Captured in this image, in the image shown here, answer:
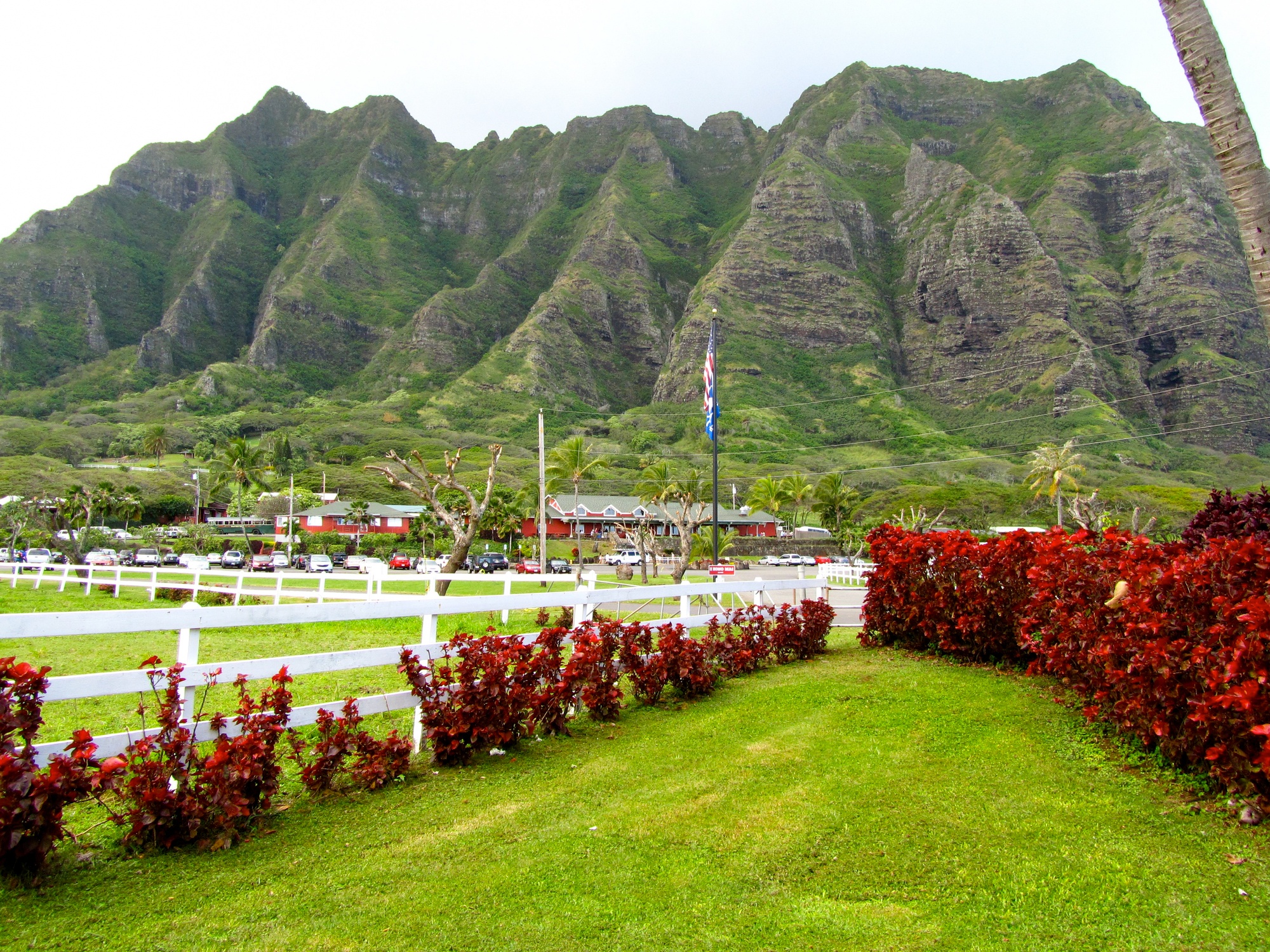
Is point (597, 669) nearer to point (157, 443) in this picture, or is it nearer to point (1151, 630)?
point (1151, 630)

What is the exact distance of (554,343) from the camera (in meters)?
164

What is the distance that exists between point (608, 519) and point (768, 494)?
1696cm

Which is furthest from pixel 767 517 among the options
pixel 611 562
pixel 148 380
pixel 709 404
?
pixel 148 380

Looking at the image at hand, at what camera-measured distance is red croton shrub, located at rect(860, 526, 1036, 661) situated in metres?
8.77

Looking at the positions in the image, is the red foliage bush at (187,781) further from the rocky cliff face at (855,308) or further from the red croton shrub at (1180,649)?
the rocky cliff face at (855,308)

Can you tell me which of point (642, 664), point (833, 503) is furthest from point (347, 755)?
point (833, 503)

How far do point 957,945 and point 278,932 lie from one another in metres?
2.71

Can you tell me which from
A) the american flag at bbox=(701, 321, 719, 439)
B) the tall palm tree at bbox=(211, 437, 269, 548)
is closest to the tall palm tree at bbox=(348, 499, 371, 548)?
the tall palm tree at bbox=(211, 437, 269, 548)

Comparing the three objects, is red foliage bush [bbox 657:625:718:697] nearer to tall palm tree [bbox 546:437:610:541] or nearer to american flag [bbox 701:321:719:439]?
american flag [bbox 701:321:719:439]

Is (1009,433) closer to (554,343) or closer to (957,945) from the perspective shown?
(554,343)

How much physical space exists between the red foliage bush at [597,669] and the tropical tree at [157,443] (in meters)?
117

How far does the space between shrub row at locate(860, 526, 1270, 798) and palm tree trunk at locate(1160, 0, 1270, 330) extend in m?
1.74

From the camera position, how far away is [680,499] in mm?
35281

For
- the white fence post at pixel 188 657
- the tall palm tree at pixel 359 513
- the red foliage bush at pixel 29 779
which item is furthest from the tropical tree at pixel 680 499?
the tall palm tree at pixel 359 513
